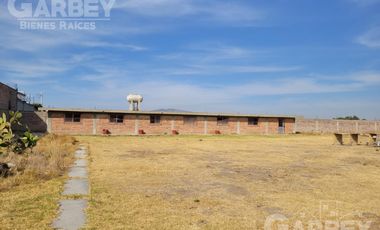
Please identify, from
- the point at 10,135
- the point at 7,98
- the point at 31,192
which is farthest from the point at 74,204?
the point at 7,98

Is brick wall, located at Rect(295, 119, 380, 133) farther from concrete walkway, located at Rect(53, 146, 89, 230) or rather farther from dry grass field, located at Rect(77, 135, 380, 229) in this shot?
concrete walkway, located at Rect(53, 146, 89, 230)

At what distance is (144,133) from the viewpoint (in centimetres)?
3922

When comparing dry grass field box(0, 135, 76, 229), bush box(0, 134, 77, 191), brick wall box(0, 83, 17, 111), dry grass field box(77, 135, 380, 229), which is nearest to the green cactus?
bush box(0, 134, 77, 191)

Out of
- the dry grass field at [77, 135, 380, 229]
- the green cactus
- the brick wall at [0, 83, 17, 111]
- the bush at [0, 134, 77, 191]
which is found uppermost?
the brick wall at [0, 83, 17, 111]

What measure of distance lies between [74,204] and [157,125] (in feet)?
105

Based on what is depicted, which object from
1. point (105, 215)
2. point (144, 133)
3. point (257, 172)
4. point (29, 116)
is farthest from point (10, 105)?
point (105, 215)

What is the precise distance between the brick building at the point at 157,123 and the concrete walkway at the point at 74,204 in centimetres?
2579

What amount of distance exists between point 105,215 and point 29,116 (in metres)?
31.7

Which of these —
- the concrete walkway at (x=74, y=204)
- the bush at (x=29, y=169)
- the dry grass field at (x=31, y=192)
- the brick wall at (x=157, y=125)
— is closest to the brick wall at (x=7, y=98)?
the brick wall at (x=157, y=125)

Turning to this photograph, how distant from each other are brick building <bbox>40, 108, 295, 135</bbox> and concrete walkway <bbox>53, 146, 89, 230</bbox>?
84.6 feet

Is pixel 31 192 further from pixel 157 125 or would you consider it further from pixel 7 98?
pixel 7 98

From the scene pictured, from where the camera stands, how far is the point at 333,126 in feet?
154

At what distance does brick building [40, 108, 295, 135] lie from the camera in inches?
1442

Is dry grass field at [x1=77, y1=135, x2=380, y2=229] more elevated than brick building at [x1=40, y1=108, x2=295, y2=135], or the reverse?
brick building at [x1=40, y1=108, x2=295, y2=135]
